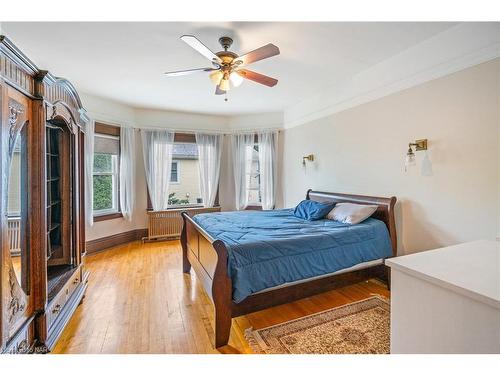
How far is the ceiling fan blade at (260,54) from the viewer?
6.76 feet

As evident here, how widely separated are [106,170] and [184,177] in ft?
4.88

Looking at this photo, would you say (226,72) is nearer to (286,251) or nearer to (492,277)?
(286,251)

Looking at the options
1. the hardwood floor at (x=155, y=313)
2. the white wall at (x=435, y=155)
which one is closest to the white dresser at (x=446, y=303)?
the hardwood floor at (x=155, y=313)

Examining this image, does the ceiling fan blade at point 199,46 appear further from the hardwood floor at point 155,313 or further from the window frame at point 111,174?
the window frame at point 111,174

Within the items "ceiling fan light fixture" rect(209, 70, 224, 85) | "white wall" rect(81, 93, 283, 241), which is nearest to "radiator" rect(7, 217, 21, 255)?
"ceiling fan light fixture" rect(209, 70, 224, 85)

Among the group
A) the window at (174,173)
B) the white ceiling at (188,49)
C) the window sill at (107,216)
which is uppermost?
the white ceiling at (188,49)

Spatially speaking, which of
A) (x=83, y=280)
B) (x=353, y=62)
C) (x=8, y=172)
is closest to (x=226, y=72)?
(x=353, y=62)

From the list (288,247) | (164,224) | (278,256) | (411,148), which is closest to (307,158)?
(411,148)

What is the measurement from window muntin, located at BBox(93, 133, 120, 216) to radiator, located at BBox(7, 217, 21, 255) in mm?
3085

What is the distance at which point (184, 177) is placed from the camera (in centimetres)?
546

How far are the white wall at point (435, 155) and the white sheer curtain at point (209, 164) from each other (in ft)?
8.44

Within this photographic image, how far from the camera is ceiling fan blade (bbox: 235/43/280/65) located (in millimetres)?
2061

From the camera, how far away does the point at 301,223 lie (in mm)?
3113
